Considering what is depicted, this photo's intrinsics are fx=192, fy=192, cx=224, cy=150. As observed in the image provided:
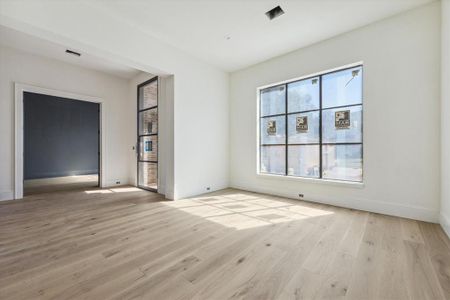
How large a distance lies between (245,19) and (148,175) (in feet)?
14.5

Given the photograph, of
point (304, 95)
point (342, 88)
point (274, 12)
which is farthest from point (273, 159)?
point (274, 12)

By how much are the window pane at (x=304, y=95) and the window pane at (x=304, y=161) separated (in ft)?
2.78

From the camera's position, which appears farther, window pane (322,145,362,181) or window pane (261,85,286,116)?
window pane (261,85,286,116)

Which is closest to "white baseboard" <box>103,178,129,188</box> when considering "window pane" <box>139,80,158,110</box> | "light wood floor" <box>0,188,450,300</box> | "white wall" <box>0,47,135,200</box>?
"white wall" <box>0,47,135,200</box>

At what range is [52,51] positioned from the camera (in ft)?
14.0

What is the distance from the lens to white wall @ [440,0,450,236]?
2384 mm

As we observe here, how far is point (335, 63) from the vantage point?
11.7 ft

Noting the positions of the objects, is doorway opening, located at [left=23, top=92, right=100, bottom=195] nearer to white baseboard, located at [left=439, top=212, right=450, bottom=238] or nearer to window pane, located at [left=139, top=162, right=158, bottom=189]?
window pane, located at [left=139, top=162, right=158, bottom=189]

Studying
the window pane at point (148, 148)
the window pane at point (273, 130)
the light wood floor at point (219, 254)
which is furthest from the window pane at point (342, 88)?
the window pane at point (148, 148)

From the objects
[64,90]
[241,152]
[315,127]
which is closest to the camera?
[315,127]

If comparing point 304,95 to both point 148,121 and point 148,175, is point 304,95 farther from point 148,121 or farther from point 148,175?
point 148,175

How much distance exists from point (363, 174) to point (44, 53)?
23.2ft

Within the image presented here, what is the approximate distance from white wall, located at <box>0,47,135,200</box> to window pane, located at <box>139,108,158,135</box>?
63 cm

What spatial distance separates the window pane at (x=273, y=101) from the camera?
446 centimetres
